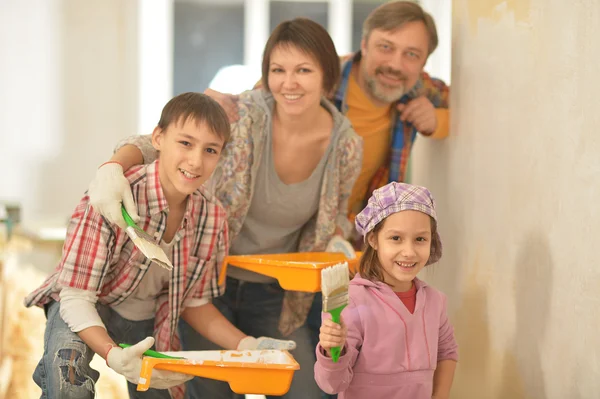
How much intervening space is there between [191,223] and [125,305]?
0.27 meters

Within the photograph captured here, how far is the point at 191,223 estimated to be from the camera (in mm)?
1755

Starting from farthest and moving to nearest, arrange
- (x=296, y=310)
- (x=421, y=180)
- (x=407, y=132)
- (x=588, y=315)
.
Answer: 1. (x=421, y=180)
2. (x=407, y=132)
3. (x=296, y=310)
4. (x=588, y=315)

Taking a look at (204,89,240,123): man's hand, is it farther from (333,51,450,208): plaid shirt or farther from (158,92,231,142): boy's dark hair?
(333,51,450,208): plaid shirt

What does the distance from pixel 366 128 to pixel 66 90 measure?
11.7 feet

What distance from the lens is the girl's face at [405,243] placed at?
1554mm

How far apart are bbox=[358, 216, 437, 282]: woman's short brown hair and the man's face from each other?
29.0 inches

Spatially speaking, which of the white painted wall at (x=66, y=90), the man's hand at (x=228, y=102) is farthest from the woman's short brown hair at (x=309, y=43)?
the white painted wall at (x=66, y=90)

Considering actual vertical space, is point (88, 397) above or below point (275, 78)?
below

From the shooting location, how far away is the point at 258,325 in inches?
83.0

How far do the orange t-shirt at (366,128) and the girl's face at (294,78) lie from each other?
0.36m

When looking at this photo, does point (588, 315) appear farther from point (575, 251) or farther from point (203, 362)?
point (203, 362)

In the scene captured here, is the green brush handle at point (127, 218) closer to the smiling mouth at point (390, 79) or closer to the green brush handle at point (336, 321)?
the green brush handle at point (336, 321)

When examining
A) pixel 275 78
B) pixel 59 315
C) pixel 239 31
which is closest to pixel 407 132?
pixel 275 78

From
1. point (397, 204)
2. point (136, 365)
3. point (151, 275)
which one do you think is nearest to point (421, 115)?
point (397, 204)
